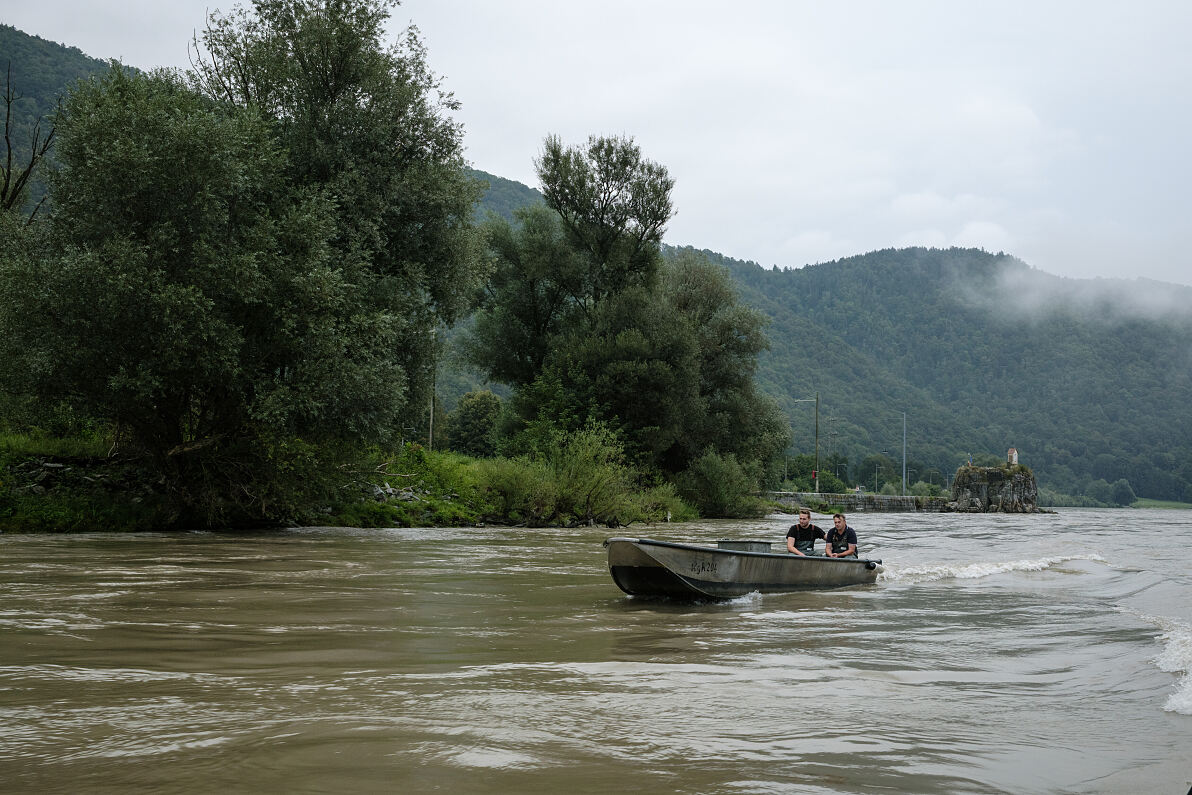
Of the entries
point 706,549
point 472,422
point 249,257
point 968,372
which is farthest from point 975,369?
point 706,549

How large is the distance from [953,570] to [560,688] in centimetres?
1372

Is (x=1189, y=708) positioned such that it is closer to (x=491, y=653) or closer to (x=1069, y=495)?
(x=491, y=653)

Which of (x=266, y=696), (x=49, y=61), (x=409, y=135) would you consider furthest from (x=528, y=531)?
(x=49, y=61)

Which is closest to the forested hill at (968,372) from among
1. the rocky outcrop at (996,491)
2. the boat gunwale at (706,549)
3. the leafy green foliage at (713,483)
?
the rocky outcrop at (996,491)

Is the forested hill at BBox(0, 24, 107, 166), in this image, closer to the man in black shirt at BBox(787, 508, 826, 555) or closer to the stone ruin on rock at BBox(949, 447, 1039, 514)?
the man in black shirt at BBox(787, 508, 826, 555)

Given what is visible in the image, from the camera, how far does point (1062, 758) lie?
4.85 meters

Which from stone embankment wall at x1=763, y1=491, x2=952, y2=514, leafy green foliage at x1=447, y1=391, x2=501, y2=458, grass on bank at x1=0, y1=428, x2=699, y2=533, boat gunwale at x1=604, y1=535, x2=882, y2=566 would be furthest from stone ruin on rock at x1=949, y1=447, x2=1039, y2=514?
boat gunwale at x1=604, y1=535, x2=882, y2=566

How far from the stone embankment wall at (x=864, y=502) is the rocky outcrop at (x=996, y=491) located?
2.56 metres

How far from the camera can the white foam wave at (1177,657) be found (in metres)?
6.23

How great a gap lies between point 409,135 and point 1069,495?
12113 centimetres

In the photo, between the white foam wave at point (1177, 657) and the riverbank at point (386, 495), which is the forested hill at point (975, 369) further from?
the white foam wave at point (1177, 657)

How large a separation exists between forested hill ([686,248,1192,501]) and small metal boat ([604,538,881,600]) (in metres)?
98.4

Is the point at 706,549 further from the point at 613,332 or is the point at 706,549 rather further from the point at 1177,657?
the point at 613,332

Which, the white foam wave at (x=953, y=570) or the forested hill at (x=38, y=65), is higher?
the forested hill at (x=38, y=65)
